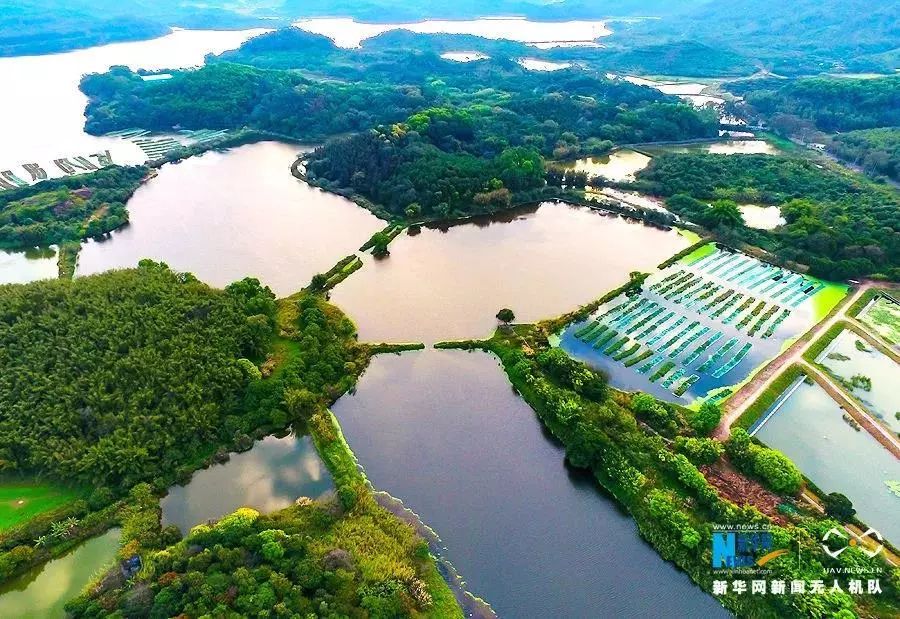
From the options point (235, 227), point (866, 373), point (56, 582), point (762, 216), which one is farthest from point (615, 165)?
point (56, 582)

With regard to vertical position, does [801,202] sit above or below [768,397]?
above

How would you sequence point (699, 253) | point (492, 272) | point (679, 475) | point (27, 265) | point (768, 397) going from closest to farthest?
point (679, 475)
point (768, 397)
point (492, 272)
point (27, 265)
point (699, 253)

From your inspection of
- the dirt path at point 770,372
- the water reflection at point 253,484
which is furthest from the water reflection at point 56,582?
the dirt path at point 770,372

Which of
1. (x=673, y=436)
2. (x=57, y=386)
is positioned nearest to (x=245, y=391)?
(x=57, y=386)

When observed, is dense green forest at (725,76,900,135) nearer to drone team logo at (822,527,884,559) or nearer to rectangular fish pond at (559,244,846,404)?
rectangular fish pond at (559,244,846,404)

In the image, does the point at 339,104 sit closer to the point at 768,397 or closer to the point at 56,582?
the point at 768,397

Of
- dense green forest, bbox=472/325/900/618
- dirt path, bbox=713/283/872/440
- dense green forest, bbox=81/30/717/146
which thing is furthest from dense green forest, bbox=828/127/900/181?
dense green forest, bbox=472/325/900/618

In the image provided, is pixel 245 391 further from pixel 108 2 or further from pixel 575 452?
pixel 108 2
